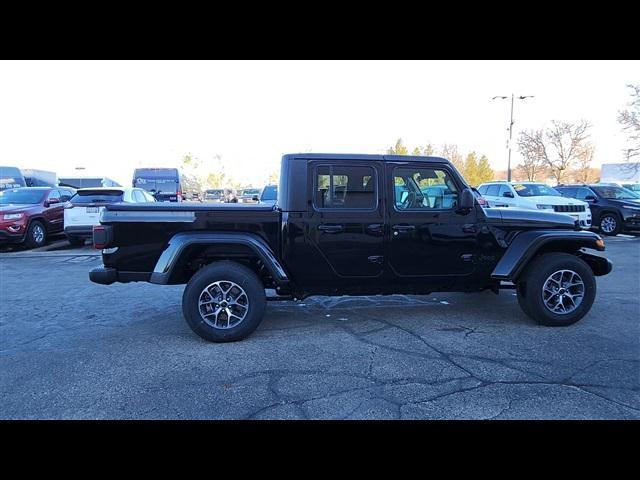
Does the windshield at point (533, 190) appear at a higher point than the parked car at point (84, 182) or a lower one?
lower

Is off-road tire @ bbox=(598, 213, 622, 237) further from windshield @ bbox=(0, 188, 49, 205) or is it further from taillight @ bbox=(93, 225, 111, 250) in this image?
windshield @ bbox=(0, 188, 49, 205)

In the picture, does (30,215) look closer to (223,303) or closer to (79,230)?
(79,230)

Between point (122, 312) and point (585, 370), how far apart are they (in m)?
5.29

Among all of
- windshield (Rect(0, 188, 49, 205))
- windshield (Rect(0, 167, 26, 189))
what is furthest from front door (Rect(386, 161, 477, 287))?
windshield (Rect(0, 167, 26, 189))

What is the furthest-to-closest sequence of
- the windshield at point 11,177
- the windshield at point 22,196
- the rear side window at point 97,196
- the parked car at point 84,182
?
the parked car at point 84,182 < the windshield at point 11,177 < the windshield at point 22,196 < the rear side window at point 97,196

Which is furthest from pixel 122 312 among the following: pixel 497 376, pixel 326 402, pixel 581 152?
pixel 581 152

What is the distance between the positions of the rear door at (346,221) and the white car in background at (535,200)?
9563 mm

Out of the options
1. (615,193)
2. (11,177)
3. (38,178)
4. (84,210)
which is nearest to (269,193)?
(84,210)

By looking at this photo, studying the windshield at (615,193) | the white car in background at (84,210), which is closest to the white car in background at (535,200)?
the windshield at (615,193)

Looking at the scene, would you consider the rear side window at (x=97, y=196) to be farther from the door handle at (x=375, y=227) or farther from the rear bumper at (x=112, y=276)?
the door handle at (x=375, y=227)

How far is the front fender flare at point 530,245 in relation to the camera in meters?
4.62

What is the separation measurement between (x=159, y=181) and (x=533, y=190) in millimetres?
14548

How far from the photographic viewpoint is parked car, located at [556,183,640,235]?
13.4 m

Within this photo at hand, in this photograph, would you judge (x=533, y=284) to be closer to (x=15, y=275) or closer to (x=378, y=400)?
(x=378, y=400)
